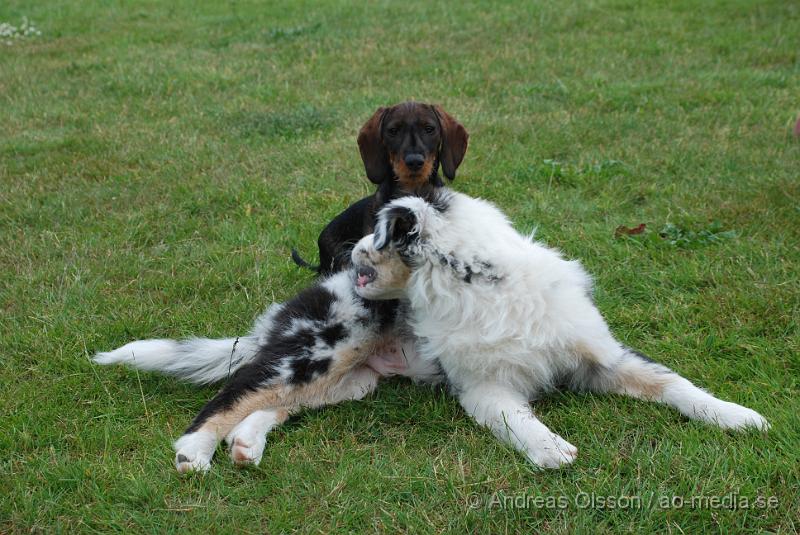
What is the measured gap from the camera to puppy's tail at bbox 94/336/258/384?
363cm

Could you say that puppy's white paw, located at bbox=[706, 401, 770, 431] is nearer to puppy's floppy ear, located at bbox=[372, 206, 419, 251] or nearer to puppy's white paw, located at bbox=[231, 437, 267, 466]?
puppy's floppy ear, located at bbox=[372, 206, 419, 251]

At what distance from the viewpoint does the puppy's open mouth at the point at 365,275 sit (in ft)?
11.1

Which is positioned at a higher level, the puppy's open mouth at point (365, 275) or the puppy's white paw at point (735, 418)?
the puppy's open mouth at point (365, 275)

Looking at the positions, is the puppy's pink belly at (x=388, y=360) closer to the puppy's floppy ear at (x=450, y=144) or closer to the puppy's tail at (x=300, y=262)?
the puppy's tail at (x=300, y=262)

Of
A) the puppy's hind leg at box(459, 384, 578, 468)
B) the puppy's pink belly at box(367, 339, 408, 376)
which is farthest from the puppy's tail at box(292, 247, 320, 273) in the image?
the puppy's hind leg at box(459, 384, 578, 468)

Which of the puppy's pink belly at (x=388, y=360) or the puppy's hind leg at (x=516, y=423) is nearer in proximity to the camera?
the puppy's hind leg at (x=516, y=423)

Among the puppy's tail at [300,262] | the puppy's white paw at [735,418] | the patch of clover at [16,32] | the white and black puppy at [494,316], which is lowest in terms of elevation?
the puppy's tail at [300,262]

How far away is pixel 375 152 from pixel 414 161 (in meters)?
0.42

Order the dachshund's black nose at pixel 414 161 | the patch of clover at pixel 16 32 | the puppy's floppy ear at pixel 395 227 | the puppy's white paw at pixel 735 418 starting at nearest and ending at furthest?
the puppy's white paw at pixel 735 418 → the puppy's floppy ear at pixel 395 227 → the dachshund's black nose at pixel 414 161 → the patch of clover at pixel 16 32

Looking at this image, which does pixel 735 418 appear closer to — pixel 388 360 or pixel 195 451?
pixel 388 360

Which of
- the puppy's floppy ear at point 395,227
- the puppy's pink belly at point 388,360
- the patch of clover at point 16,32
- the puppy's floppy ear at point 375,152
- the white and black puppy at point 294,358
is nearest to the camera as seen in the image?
the puppy's floppy ear at point 395,227

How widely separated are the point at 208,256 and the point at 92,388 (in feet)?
5.21

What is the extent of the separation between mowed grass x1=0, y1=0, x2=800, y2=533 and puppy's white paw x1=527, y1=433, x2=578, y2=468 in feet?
0.19

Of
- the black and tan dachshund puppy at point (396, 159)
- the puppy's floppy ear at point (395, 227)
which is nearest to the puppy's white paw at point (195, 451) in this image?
the puppy's floppy ear at point (395, 227)
